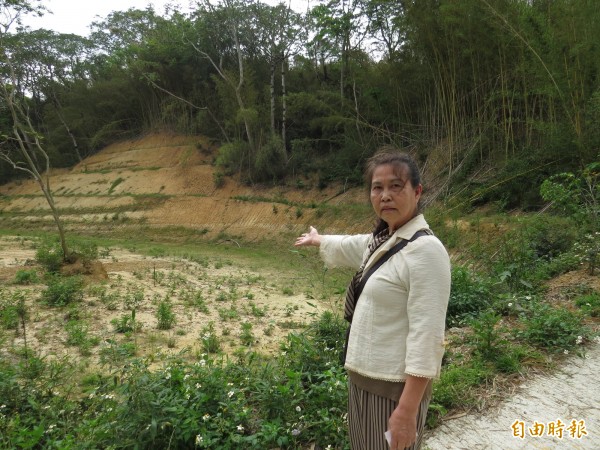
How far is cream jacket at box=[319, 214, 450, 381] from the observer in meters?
1.22

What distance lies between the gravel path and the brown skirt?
0.86 m

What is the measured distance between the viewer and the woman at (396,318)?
1.23 metres

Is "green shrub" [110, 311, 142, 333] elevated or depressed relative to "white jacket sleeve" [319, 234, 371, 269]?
depressed

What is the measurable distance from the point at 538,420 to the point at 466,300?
2.02 metres

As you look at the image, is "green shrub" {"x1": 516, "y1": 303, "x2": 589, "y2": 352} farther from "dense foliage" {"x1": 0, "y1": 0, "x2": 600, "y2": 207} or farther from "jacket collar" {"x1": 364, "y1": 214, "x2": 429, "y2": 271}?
"dense foliage" {"x1": 0, "y1": 0, "x2": 600, "y2": 207}

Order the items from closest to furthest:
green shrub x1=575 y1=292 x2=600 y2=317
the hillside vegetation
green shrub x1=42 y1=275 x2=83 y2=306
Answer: the hillside vegetation → green shrub x1=575 y1=292 x2=600 y2=317 → green shrub x1=42 y1=275 x2=83 y2=306

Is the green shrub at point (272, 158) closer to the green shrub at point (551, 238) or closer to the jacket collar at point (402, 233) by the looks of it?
the green shrub at point (551, 238)

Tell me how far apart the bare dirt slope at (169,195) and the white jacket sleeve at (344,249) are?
11.6 meters

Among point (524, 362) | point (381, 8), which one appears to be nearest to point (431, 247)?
point (524, 362)

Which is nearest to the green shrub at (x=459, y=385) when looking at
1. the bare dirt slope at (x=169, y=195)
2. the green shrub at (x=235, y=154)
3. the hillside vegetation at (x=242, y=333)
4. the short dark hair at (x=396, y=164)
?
the hillside vegetation at (x=242, y=333)

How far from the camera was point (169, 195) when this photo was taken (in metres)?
20.3

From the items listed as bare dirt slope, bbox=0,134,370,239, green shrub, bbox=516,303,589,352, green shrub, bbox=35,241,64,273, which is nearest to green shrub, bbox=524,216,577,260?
green shrub, bbox=516,303,589,352

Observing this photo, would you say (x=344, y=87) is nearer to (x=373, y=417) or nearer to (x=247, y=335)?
(x=247, y=335)

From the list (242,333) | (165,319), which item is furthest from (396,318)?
(165,319)
